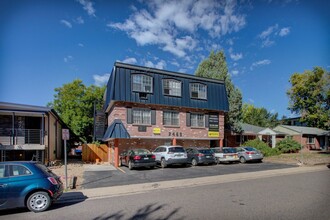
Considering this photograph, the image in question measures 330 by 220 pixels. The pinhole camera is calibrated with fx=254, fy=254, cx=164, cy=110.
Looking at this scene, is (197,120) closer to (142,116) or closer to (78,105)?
(142,116)

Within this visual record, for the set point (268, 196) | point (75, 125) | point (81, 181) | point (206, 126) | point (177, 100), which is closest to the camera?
point (268, 196)

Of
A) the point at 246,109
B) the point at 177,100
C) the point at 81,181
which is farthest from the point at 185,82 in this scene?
the point at 246,109

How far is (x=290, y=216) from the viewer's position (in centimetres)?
656

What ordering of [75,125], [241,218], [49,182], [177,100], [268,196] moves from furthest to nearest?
[75,125] < [177,100] < [268,196] < [49,182] < [241,218]

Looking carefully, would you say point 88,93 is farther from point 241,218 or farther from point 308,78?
point 241,218

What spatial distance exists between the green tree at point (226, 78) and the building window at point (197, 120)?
23.8 feet

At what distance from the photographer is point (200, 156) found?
803 inches

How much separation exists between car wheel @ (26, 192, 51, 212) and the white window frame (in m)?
17.3

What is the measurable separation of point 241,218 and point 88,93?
1411 inches

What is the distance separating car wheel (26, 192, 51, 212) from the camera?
772 centimetres

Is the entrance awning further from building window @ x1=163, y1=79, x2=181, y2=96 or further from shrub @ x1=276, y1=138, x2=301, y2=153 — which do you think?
shrub @ x1=276, y1=138, x2=301, y2=153

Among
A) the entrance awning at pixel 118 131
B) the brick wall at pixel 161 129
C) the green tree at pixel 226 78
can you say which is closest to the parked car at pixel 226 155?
the brick wall at pixel 161 129

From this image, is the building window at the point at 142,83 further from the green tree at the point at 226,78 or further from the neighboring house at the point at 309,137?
the neighboring house at the point at 309,137

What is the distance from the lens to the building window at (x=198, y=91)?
25.9 m
